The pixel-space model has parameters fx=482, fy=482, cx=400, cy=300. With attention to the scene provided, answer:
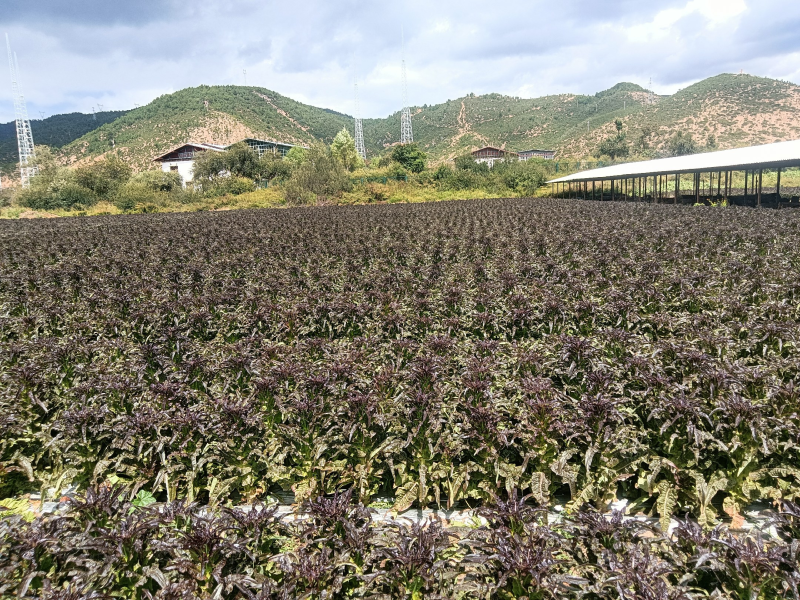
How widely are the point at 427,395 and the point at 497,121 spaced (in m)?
112

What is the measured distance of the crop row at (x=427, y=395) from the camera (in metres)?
3.49

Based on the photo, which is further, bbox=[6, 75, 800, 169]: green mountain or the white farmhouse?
bbox=[6, 75, 800, 169]: green mountain

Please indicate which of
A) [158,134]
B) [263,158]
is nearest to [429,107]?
[158,134]

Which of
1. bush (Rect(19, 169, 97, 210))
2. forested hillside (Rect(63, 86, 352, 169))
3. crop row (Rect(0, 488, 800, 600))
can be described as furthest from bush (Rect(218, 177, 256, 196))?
crop row (Rect(0, 488, 800, 600))

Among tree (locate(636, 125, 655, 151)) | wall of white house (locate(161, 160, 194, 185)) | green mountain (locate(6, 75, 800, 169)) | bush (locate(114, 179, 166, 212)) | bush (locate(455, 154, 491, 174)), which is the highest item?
green mountain (locate(6, 75, 800, 169))

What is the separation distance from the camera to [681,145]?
226ft

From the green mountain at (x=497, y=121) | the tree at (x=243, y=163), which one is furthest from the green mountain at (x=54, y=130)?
the tree at (x=243, y=163)

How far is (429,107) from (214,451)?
143m

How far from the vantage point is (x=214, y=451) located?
3768 mm

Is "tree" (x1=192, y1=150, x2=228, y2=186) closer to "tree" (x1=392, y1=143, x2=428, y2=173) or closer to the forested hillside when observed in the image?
"tree" (x1=392, y1=143, x2=428, y2=173)

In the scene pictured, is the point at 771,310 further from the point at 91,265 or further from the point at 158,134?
the point at 158,134

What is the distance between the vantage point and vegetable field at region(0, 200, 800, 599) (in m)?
2.45

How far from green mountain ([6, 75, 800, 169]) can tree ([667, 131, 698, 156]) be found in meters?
2.16

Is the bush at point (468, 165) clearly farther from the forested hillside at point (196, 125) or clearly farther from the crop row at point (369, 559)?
the crop row at point (369, 559)
